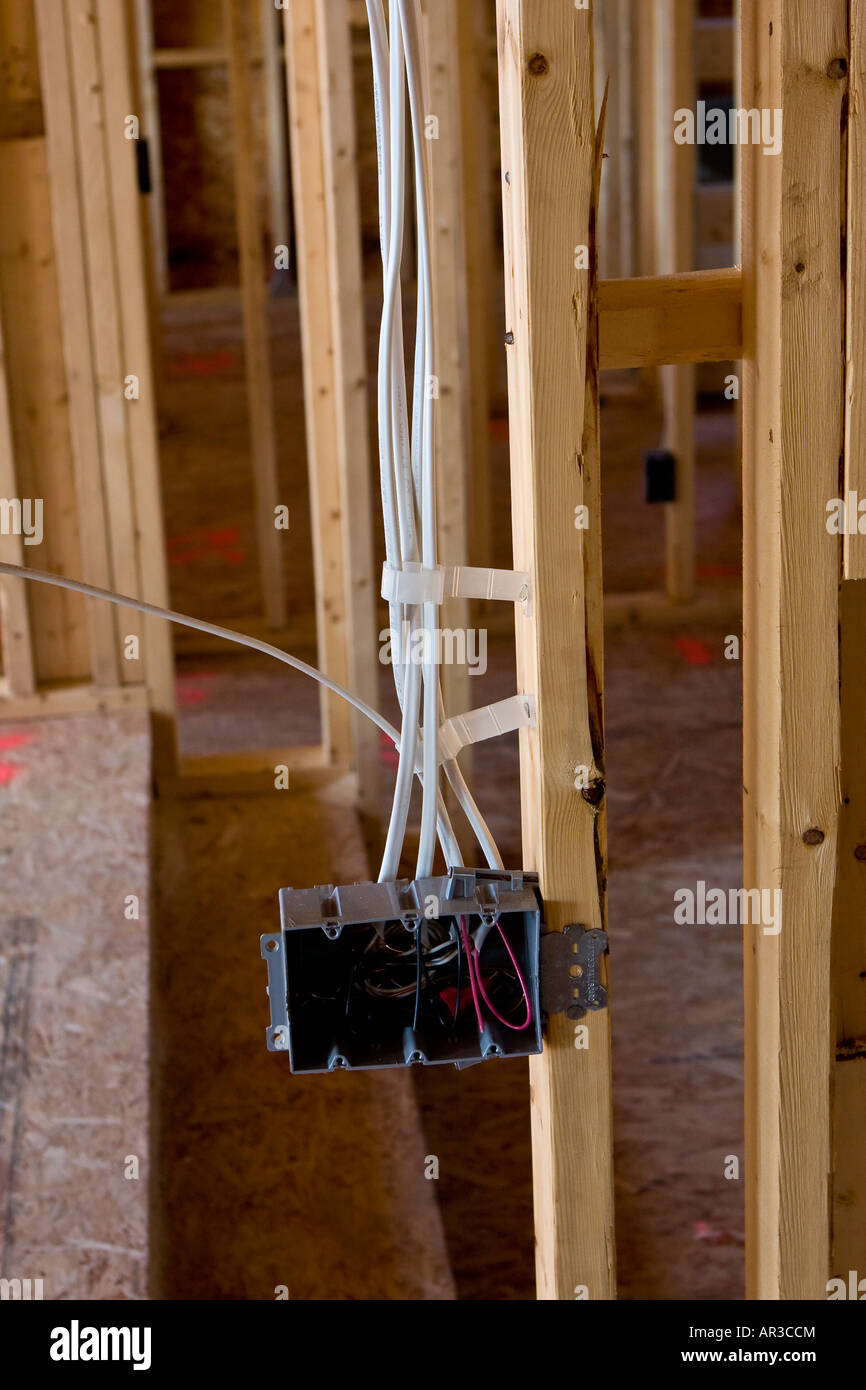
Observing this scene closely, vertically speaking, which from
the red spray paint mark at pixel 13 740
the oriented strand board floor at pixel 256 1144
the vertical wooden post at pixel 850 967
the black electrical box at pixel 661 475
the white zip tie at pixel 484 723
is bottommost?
the oriented strand board floor at pixel 256 1144

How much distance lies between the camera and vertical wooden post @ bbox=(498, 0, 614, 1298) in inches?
37.4

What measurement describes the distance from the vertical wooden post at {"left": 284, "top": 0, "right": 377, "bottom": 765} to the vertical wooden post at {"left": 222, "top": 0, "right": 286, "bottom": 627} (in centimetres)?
87

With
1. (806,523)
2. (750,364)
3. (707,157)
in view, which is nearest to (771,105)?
(750,364)

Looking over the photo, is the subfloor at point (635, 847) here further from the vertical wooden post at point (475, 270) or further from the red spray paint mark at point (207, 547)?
the vertical wooden post at point (475, 270)

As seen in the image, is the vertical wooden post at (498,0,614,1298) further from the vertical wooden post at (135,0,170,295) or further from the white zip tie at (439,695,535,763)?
the vertical wooden post at (135,0,170,295)

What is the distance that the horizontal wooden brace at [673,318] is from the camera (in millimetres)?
1079

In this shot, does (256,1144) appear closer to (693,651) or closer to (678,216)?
(693,651)

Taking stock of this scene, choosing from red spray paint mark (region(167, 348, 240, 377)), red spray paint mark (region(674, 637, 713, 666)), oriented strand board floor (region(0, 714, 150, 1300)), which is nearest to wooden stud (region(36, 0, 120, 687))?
oriented strand board floor (region(0, 714, 150, 1300))

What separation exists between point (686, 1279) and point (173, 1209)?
0.80 m

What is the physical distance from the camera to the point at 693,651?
4.81 metres

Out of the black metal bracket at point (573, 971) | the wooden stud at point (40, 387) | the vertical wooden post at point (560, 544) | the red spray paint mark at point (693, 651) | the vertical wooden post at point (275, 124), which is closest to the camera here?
the vertical wooden post at point (560, 544)

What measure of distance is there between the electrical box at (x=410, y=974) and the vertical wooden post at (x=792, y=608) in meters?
0.20

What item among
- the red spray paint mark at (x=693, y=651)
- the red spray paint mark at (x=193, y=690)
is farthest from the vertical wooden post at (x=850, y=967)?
the red spray paint mark at (x=693, y=651)

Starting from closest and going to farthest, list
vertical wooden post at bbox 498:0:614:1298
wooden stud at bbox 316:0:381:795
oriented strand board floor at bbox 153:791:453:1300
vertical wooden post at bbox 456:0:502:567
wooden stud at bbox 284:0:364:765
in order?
vertical wooden post at bbox 498:0:614:1298 < oriented strand board floor at bbox 153:791:453:1300 < wooden stud at bbox 316:0:381:795 < wooden stud at bbox 284:0:364:765 < vertical wooden post at bbox 456:0:502:567
